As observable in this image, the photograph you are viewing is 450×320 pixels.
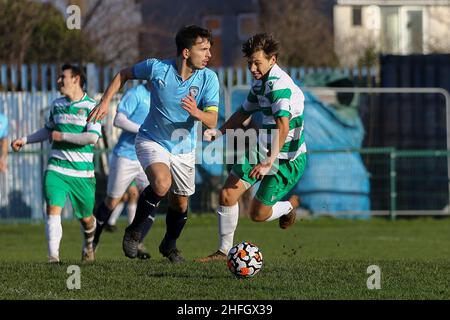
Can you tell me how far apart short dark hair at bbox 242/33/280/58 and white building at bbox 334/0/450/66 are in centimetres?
3681

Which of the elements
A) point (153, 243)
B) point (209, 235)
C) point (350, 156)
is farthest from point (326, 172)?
point (153, 243)

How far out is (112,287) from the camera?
9.80 m

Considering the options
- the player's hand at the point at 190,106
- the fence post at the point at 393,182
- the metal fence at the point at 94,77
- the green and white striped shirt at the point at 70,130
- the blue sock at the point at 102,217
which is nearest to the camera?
the player's hand at the point at 190,106

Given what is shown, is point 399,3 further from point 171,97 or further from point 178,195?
point 171,97

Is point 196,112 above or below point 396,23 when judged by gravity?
below

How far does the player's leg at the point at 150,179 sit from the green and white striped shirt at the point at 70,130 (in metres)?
1.58

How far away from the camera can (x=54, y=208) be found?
Answer: 42.8ft

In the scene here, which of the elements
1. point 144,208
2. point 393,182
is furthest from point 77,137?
point 393,182

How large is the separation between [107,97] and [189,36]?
1048 millimetres

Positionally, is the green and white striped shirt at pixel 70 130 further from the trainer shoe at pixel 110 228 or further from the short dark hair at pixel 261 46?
the trainer shoe at pixel 110 228

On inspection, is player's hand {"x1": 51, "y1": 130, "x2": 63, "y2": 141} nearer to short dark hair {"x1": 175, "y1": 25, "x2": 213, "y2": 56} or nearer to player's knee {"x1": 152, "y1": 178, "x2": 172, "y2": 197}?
player's knee {"x1": 152, "y1": 178, "x2": 172, "y2": 197}

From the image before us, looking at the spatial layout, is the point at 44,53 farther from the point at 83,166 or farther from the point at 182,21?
the point at 83,166

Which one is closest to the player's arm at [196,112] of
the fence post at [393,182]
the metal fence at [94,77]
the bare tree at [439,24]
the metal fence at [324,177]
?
the metal fence at [324,177]

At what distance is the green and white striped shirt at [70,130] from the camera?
43.2 ft
